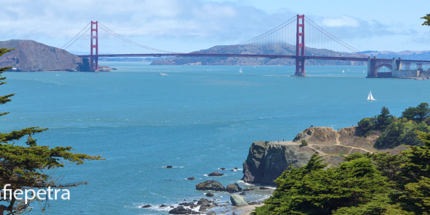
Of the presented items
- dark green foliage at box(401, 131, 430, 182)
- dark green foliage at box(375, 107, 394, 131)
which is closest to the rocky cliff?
dark green foliage at box(375, 107, 394, 131)

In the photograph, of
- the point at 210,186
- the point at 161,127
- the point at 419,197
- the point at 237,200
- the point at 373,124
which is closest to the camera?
the point at 419,197

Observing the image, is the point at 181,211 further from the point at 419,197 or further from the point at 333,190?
the point at 419,197

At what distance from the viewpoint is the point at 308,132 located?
2222 inches

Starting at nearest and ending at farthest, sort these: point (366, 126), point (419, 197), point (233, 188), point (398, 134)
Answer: point (419, 197), point (233, 188), point (398, 134), point (366, 126)

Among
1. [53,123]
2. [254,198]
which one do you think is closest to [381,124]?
[254,198]

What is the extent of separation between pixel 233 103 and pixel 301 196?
10298 centimetres

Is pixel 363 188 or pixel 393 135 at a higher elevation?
pixel 363 188

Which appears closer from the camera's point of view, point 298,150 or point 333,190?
point 333,190

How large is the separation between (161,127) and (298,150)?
1527 inches

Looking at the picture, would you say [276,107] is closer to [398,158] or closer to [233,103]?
[233,103]

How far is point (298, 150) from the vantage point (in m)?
52.6

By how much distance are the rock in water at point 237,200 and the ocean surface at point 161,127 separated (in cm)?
264

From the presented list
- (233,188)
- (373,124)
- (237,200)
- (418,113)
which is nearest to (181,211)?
(237,200)

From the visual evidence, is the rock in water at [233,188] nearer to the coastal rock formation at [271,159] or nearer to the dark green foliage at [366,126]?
the coastal rock formation at [271,159]
